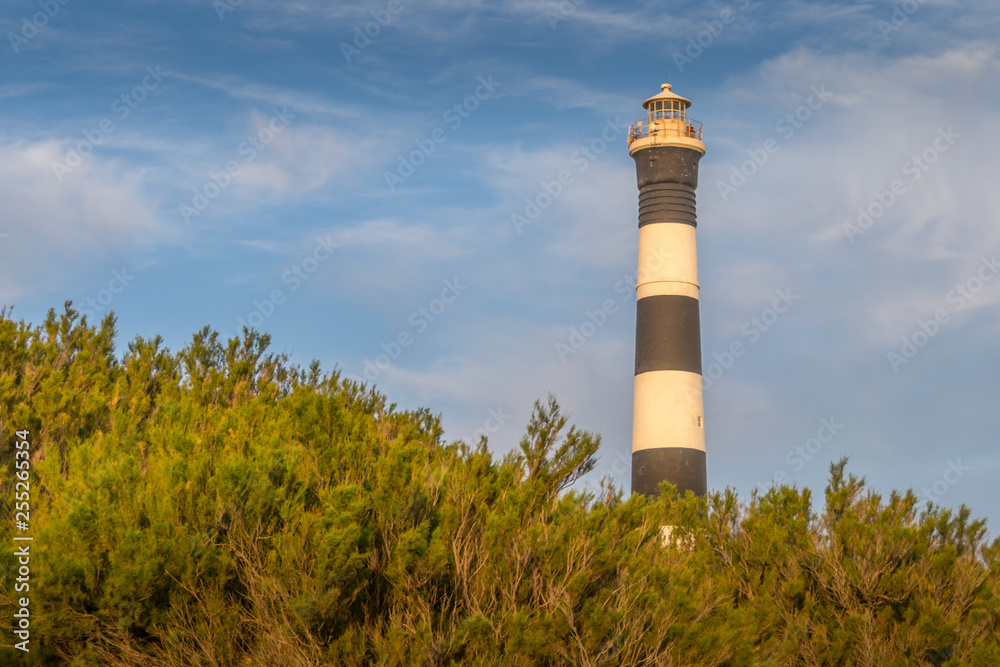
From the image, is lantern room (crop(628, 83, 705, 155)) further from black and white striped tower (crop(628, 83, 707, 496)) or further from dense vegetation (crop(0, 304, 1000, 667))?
dense vegetation (crop(0, 304, 1000, 667))

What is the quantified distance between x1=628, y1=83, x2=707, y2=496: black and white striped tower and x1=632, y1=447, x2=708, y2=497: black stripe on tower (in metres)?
0.03

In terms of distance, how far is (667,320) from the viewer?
2644 cm

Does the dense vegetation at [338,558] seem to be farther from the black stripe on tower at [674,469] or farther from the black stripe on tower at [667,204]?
the black stripe on tower at [667,204]

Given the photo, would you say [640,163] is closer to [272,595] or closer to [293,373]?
[293,373]

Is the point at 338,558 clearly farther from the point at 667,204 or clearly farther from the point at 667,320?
the point at 667,204

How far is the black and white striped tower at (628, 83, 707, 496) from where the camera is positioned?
25828mm

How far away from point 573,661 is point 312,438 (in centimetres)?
429

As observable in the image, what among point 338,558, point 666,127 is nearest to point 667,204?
point 666,127

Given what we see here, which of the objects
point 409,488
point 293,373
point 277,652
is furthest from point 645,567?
point 293,373

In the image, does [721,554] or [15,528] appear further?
[721,554]

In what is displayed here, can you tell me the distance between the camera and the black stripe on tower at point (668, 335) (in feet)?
86.2

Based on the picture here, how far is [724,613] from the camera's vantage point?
1315cm

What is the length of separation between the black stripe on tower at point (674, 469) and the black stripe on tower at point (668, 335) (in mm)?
2132

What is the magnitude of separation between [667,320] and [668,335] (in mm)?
402
